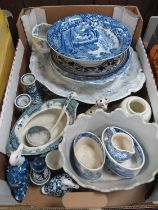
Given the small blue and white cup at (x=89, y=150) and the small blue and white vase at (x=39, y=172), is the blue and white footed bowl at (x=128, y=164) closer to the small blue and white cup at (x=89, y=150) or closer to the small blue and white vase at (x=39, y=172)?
the small blue and white cup at (x=89, y=150)

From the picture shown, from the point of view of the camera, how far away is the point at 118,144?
633 millimetres

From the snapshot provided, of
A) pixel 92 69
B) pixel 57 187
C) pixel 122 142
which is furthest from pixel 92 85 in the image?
pixel 57 187

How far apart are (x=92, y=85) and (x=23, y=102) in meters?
0.21

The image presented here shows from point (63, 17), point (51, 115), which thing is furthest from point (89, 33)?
point (51, 115)

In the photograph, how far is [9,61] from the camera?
80 cm

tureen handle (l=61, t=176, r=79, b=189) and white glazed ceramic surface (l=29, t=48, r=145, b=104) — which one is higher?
white glazed ceramic surface (l=29, t=48, r=145, b=104)

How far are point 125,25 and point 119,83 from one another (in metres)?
0.21

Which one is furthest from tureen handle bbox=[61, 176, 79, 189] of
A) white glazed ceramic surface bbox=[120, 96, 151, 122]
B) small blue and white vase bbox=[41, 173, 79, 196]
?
white glazed ceramic surface bbox=[120, 96, 151, 122]

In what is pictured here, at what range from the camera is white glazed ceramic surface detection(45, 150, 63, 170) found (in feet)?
2.07

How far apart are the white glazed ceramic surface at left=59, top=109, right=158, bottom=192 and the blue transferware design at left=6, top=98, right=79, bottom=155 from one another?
0.06 metres

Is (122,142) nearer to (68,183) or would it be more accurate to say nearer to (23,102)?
(68,183)

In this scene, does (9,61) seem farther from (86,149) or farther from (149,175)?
(149,175)

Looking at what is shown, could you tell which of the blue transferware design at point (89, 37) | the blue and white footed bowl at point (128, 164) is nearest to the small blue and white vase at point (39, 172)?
the blue and white footed bowl at point (128, 164)

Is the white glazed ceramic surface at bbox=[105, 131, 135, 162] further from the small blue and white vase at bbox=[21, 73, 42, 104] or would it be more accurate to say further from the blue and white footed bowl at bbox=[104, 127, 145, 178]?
the small blue and white vase at bbox=[21, 73, 42, 104]
